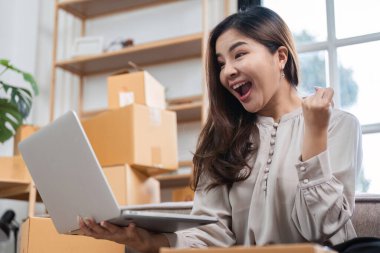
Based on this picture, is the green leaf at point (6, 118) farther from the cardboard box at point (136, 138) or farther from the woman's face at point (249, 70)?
the woman's face at point (249, 70)

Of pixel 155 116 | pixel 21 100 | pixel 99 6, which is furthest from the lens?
pixel 99 6

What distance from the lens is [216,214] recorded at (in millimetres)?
1509

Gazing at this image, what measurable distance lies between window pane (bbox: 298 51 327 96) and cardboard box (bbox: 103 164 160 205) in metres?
1.09

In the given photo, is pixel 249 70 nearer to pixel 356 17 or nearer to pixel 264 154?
pixel 264 154

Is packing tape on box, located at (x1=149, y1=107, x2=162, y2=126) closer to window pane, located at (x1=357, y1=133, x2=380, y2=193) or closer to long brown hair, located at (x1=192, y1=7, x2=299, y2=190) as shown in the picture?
window pane, located at (x1=357, y1=133, x2=380, y2=193)

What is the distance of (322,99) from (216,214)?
46cm

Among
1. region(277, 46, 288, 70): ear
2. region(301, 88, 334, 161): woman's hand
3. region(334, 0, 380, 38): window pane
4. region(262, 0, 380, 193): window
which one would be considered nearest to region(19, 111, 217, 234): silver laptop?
region(301, 88, 334, 161): woman's hand

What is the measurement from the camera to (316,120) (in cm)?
124

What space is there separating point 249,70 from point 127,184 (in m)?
1.43

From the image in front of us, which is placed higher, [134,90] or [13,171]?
[134,90]

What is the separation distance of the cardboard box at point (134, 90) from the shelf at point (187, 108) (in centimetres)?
21

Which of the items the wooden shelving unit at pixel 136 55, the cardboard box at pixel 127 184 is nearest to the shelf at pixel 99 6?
the wooden shelving unit at pixel 136 55

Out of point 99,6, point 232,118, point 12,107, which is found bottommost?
point 232,118

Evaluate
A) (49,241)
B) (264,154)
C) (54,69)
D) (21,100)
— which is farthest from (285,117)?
(54,69)
